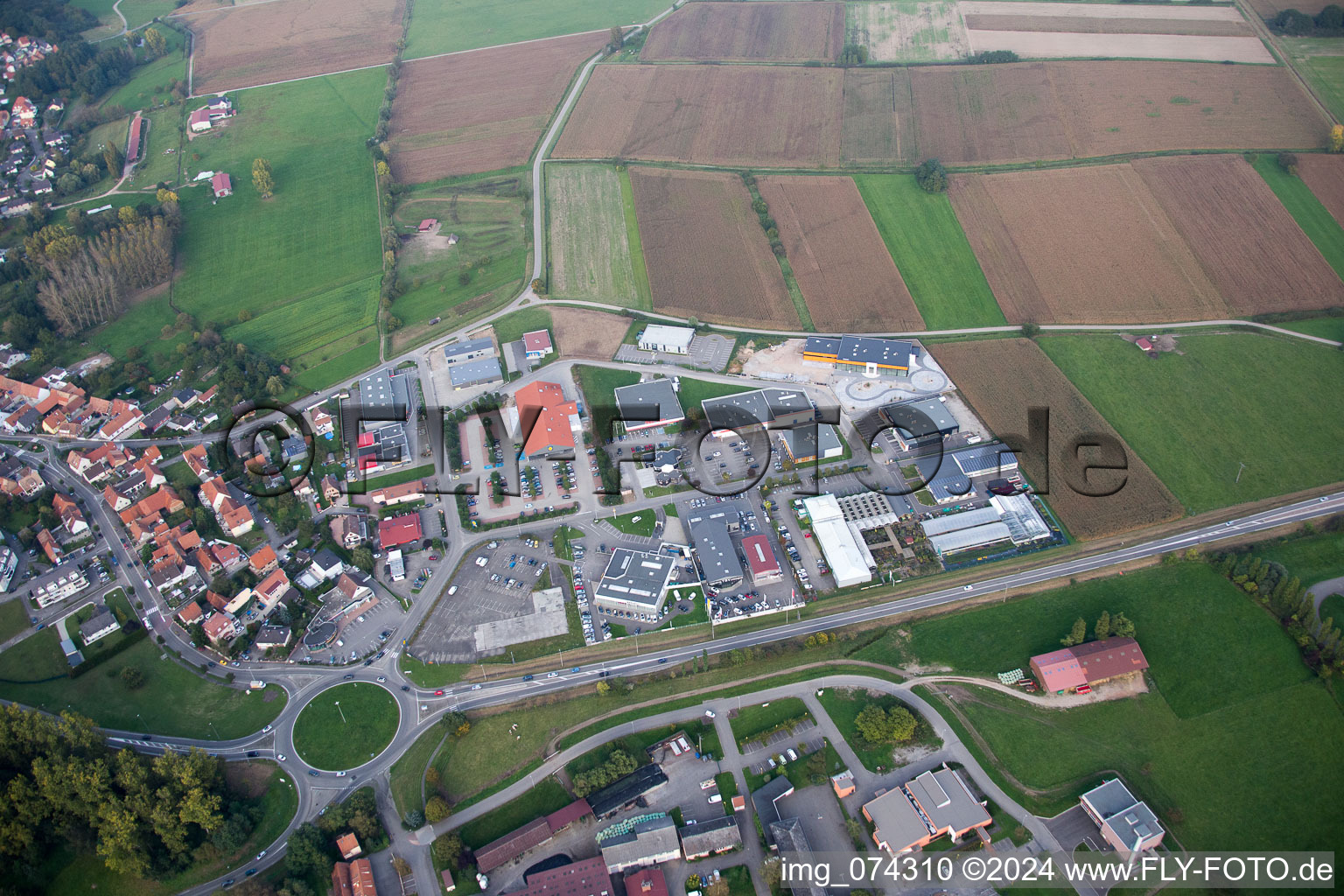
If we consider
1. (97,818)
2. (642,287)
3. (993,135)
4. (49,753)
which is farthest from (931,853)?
(993,135)

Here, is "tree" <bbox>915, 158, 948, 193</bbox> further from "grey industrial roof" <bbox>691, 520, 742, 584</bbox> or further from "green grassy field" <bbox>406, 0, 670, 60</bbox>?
"green grassy field" <bbox>406, 0, 670, 60</bbox>

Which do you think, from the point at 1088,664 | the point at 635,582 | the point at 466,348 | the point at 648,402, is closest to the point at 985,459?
the point at 1088,664

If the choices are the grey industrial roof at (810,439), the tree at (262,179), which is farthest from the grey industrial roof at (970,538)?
the tree at (262,179)

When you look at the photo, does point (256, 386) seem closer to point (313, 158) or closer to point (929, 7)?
point (313, 158)

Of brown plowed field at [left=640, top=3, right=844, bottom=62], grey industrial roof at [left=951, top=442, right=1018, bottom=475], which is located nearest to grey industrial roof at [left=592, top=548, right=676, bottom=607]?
grey industrial roof at [left=951, top=442, right=1018, bottom=475]

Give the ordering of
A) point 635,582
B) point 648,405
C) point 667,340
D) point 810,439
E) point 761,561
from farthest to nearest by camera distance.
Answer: point 667,340, point 648,405, point 810,439, point 761,561, point 635,582

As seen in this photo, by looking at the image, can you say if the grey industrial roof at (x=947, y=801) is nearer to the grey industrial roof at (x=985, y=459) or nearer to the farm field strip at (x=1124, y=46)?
the grey industrial roof at (x=985, y=459)

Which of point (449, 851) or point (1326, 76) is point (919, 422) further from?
point (1326, 76)
